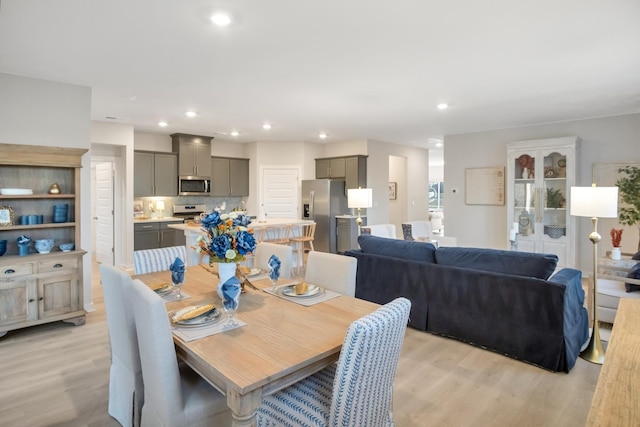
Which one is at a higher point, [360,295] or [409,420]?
[360,295]

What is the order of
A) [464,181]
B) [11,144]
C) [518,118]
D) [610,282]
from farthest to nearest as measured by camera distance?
[464,181], [518,118], [610,282], [11,144]

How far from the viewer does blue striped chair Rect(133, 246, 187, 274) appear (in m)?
3.06

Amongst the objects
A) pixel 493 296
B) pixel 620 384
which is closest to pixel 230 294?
pixel 620 384

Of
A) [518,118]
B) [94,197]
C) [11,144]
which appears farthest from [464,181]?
[94,197]

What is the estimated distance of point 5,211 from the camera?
3510mm

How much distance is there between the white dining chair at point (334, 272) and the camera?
243 cm

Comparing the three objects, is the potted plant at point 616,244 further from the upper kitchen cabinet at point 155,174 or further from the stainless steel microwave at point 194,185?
the upper kitchen cabinet at point 155,174

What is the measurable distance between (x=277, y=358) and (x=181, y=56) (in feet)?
9.27

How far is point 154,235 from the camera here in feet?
21.8

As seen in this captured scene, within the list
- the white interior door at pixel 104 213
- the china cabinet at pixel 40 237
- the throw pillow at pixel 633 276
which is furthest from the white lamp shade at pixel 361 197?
the white interior door at pixel 104 213

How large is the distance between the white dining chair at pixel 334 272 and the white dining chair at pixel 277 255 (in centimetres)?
27

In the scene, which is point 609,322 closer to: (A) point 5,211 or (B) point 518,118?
(B) point 518,118

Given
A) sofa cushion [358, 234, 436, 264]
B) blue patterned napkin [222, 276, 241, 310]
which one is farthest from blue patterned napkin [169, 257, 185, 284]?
sofa cushion [358, 234, 436, 264]

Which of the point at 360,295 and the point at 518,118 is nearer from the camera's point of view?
the point at 360,295
